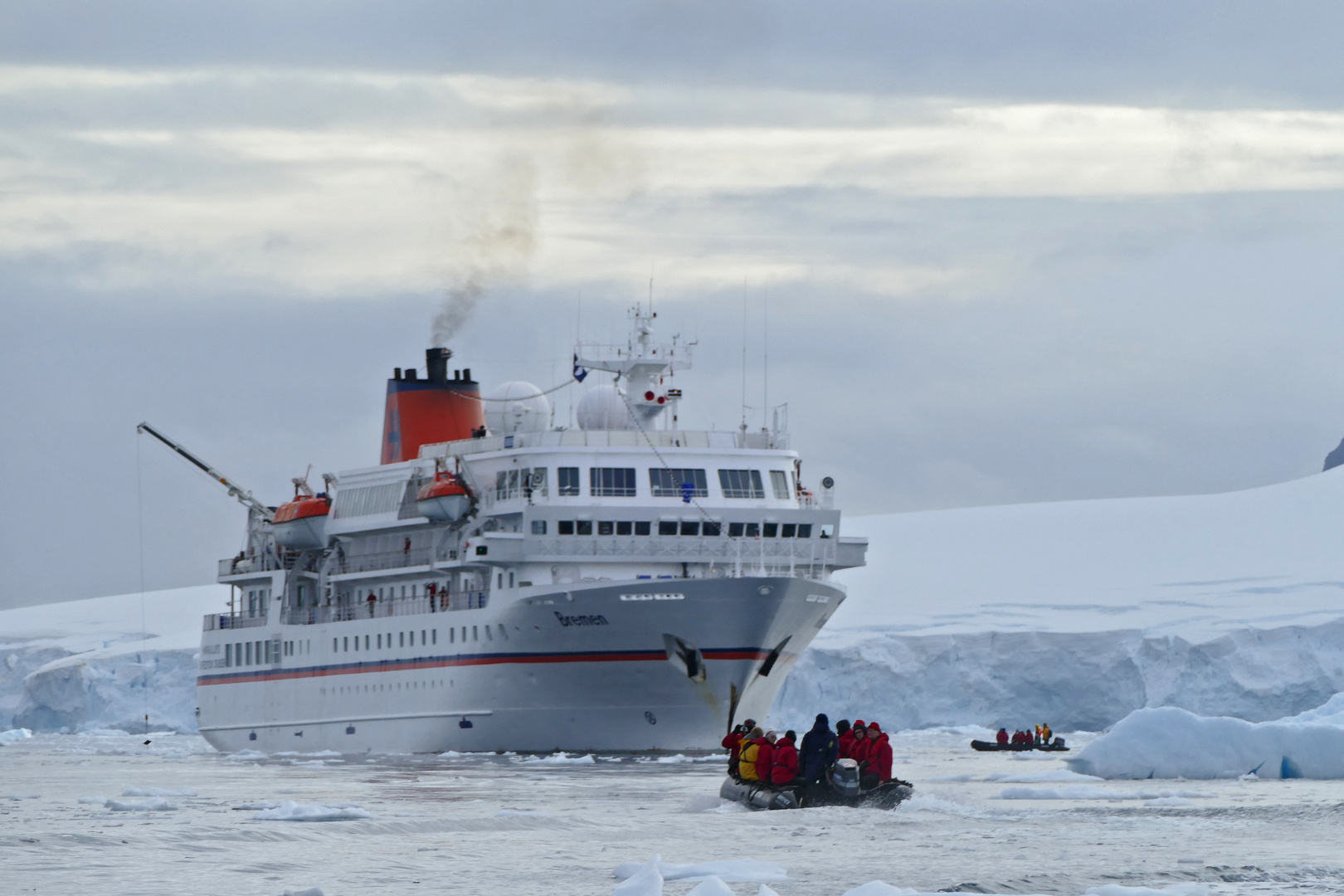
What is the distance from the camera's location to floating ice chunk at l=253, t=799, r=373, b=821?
81.9 ft

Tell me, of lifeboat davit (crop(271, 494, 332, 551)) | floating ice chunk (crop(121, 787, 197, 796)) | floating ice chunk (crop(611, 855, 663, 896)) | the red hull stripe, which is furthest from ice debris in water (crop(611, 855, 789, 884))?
lifeboat davit (crop(271, 494, 332, 551))

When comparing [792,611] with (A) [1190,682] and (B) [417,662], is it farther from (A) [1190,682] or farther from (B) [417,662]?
(A) [1190,682]

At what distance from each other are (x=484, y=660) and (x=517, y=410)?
379 inches

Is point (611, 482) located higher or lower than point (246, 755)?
higher

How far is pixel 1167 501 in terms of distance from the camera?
300 ft

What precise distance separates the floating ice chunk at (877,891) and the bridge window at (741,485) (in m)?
27.6

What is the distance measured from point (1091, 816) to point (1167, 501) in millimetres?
68022

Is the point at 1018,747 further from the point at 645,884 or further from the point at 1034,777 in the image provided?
the point at 645,884

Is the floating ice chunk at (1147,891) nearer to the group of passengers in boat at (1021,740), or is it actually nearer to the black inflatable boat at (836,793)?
the black inflatable boat at (836,793)

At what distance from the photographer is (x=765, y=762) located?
89.1 ft

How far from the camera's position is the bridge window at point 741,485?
44125 mm

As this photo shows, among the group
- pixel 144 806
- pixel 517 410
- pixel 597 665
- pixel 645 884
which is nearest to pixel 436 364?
pixel 517 410

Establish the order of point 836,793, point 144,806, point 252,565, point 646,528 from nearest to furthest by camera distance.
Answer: point 836,793 < point 144,806 < point 646,528 < point 252,565

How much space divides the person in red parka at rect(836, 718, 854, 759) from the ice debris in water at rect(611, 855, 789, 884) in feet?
24.5
